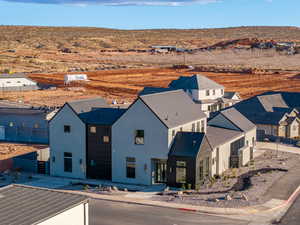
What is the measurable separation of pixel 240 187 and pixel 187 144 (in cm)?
496

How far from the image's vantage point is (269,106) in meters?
64.2

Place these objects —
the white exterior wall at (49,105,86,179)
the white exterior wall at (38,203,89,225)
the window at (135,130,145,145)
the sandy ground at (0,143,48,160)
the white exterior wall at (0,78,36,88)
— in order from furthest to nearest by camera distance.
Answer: the white exterior wall at (0,78,36,88) < the sandy ground at (0,143,48,160) < the white exterior wall at (49,105,86,179) < the window at (135,130,145,145) < the white exterior wall at (38,203,89,225)

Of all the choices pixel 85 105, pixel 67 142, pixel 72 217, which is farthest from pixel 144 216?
Answer: pixel 85 105

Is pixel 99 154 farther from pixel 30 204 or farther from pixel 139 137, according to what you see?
pixel 30 204

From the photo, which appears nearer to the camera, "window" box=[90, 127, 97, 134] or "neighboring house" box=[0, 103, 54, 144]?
"window" box=[90, 127, 97, 134]

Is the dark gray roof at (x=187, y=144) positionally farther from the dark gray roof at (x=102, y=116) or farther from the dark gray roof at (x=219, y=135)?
the dark gray roof at (x=102, y=116)

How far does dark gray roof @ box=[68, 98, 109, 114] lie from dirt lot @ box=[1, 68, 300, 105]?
142ft

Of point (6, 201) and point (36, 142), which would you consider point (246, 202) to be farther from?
point (36, 142)

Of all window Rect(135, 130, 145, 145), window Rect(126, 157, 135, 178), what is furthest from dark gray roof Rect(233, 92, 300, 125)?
window Rect(126, 157, 135, 178)

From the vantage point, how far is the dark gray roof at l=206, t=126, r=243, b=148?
42688mm

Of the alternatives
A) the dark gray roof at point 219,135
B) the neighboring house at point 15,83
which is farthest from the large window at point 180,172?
the neighboring house at point 15,83

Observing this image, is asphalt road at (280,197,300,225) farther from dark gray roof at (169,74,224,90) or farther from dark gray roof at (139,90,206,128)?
dark gray roof at (169,74,224,90)

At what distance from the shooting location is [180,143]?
1553 inches

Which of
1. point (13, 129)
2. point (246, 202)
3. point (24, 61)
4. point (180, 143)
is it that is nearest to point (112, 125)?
point (180, 143)
